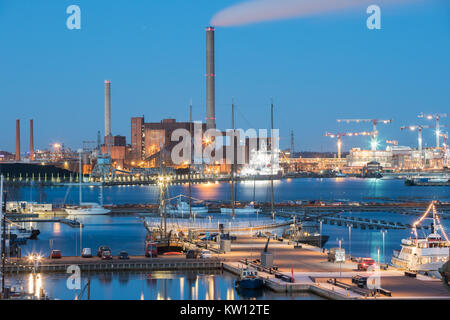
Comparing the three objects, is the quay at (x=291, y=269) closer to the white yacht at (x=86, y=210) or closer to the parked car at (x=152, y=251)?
the parked car at (x=152, y=251)

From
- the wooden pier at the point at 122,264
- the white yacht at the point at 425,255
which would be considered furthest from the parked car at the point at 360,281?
the wooden pier at the point at 122,264

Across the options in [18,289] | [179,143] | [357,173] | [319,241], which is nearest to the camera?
[18,289]

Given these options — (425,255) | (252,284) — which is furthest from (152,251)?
(425,255)

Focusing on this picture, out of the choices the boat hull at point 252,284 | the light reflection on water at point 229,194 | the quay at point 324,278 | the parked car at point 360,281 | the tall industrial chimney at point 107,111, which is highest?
the tall industrial chimney at point 107,111

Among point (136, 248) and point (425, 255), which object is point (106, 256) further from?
point (425, 255)

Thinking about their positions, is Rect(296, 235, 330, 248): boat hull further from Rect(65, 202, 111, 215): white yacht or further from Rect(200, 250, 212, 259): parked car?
Rect(65, 202, 111, 215): white yacht

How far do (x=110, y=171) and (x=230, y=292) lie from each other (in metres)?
86.5

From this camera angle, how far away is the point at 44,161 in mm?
117625

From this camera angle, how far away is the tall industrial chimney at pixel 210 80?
249ft

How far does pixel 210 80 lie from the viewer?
253 feet

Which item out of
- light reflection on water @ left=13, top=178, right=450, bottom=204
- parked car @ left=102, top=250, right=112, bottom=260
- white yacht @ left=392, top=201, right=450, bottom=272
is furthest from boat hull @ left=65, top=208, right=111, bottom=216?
white yacht @ left=392, top=201, right=450, bottom=272

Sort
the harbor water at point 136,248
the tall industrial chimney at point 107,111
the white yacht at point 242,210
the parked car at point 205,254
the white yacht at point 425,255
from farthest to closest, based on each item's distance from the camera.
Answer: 1. the tall industrial chimney at point 107,111
2. the white yacht at point 242,210
3. the parked car at point 205,254
4. the white yacht at point 425,255
5. the harbor water at point 136,248
